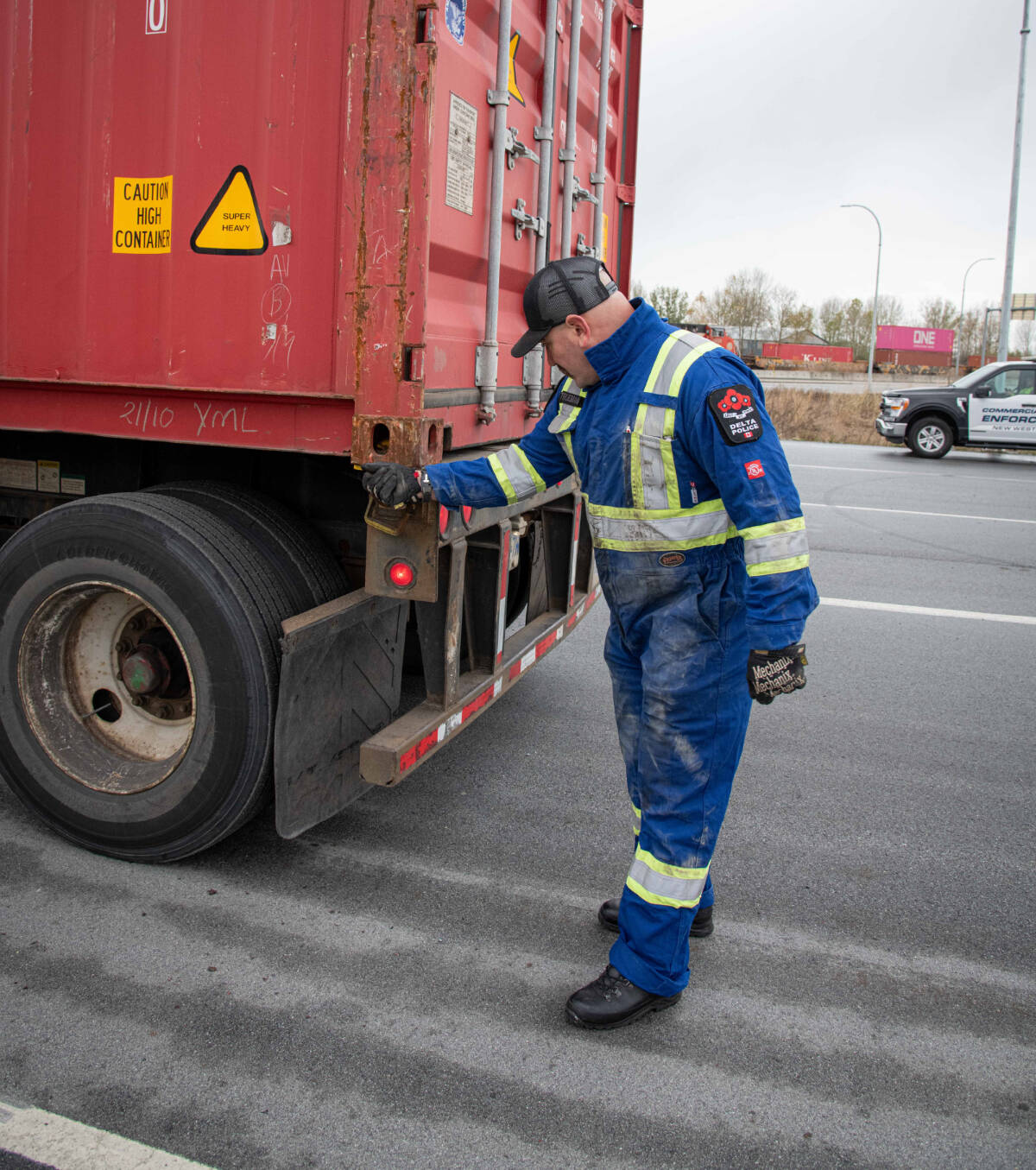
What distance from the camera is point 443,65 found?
2848 millimetres

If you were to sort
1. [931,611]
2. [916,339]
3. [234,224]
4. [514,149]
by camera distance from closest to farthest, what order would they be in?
[234,224] → [514,149] → [931,611] → [916,339]

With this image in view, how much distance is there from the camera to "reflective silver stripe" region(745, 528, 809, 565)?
240 cm

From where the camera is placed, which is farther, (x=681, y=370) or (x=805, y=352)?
(x=805, y=352)

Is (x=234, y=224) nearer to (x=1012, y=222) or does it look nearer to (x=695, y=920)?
(x=695, y=920)

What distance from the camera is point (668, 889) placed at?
2641mm

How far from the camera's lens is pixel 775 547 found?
94.3 inches

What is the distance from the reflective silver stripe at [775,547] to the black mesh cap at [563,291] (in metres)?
0.75

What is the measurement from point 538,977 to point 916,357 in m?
83.3

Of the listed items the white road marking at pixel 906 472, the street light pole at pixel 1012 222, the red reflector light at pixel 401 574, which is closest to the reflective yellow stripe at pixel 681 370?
the red reflector light at pixel 401 574

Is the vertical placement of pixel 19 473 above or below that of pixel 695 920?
above

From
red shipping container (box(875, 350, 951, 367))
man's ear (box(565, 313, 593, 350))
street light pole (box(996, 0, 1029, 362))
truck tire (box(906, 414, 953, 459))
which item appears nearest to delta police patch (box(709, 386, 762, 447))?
man's ear (box(565, 313, 593, 350))

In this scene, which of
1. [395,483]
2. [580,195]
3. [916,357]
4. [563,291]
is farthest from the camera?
[916,357]

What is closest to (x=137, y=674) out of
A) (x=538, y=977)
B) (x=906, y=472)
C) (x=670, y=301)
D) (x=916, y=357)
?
(x=538, y=977)

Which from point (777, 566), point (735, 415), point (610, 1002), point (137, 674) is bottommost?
point (610, 1002)
